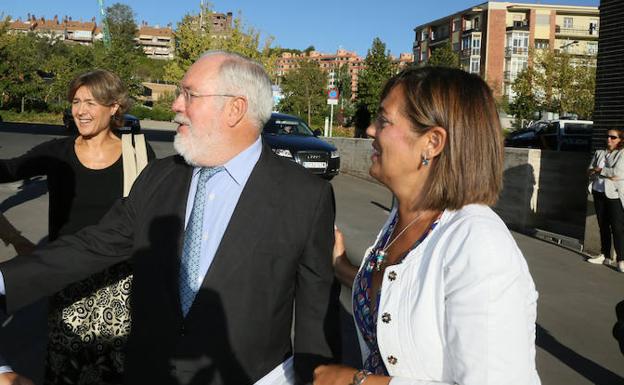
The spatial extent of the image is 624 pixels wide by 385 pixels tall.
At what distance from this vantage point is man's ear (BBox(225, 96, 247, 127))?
2.49m

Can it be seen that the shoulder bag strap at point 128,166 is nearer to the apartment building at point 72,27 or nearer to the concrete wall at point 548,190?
the concrete wall at point 548,190

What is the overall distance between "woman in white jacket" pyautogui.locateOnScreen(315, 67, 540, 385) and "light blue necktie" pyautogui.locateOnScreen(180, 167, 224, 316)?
587 millimetres

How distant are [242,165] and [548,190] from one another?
31.6 feet

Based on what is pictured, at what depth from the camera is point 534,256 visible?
9.19 m

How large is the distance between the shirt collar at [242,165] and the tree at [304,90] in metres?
51.1

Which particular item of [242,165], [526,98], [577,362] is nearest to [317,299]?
[242,165]

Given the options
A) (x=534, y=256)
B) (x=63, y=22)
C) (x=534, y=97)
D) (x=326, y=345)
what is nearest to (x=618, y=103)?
(x=534, y=256)

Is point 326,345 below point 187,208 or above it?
below

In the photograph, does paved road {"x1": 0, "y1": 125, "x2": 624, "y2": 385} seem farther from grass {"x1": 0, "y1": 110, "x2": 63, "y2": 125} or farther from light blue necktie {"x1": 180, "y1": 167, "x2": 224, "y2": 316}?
grass {"x1": 0, "y1": 110, "x2": 63, "y2": 125}

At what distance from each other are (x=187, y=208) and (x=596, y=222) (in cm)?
835

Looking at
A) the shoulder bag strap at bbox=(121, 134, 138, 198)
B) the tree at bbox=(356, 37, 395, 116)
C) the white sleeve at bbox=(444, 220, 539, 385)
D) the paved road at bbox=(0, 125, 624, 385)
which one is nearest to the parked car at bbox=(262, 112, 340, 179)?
the paved road at bbox=(0, 125, 624, 385)

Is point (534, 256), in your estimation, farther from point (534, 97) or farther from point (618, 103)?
point (534, 97)

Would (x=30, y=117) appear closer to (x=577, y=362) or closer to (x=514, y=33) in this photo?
(x=577, y=362)

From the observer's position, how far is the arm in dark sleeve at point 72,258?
2.29 metres
